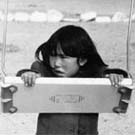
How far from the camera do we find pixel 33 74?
1.34 m

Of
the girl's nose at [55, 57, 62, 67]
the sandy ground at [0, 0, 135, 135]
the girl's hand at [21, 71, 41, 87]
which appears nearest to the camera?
the girl's hand at [21, 71, 41, 87]

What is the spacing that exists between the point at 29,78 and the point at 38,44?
2.72 metres

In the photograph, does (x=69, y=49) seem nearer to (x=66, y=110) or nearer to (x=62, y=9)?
(x=66, y=110)

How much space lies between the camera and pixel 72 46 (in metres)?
1.49

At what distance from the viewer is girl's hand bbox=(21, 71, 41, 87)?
1.32m

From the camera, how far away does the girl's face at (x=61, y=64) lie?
147cm

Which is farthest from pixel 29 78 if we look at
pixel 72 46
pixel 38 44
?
pixel 38 44

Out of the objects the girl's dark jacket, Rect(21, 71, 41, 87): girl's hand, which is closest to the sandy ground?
the girl's dark jacket

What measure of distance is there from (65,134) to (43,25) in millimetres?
3465

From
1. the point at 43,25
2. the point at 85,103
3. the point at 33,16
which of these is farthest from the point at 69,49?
the point at 33,16

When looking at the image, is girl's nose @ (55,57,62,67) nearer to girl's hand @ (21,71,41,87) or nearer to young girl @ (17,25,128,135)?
young girl @ (17,25,128,135)

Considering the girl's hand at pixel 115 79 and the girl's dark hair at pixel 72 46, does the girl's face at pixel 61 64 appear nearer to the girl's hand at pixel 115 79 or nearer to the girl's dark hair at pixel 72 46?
the girl's dark hair at pixel 72 46

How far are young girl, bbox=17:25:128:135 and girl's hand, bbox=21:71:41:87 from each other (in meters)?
0.10

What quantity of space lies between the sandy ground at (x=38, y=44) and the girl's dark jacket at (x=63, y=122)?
0.72 meters
